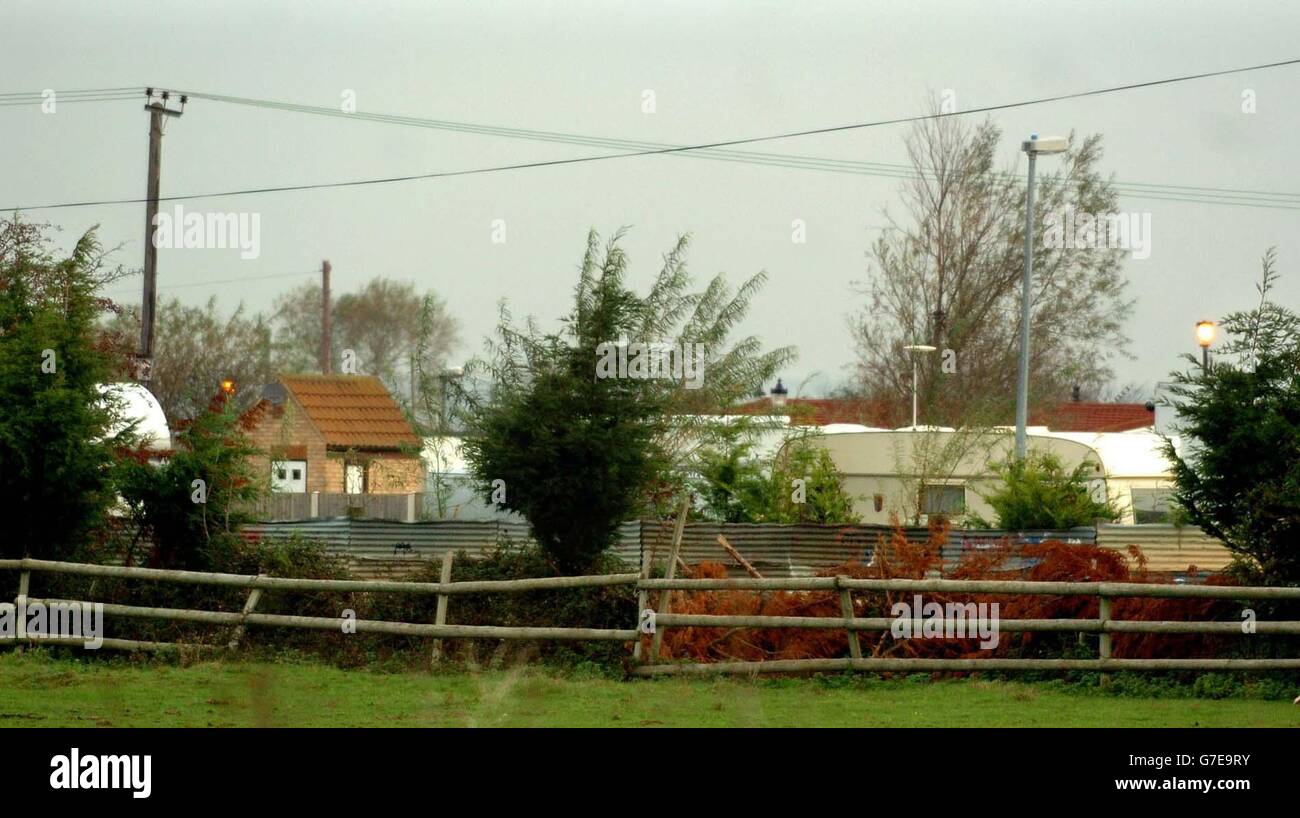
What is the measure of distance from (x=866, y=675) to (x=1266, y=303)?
5.74m

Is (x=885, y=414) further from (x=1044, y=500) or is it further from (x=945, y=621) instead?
(x=945, y=621)

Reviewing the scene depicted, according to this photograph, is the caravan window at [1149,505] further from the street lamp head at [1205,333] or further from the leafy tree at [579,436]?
the leafy tree at [579,436]

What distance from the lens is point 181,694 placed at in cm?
1340

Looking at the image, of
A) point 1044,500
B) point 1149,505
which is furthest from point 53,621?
point 1149,505

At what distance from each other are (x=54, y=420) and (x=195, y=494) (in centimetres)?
185

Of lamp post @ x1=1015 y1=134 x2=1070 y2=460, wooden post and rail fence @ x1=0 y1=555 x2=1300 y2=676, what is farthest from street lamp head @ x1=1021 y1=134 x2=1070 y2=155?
wooden post and rail fence @ x1=0 y1=555 x2=1300 y2=676

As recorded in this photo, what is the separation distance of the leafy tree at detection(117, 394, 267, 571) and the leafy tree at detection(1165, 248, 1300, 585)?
11120 millimetres

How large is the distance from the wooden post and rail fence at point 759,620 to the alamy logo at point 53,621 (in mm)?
81

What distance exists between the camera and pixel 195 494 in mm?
18406

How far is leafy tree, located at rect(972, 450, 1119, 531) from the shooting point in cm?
2564
